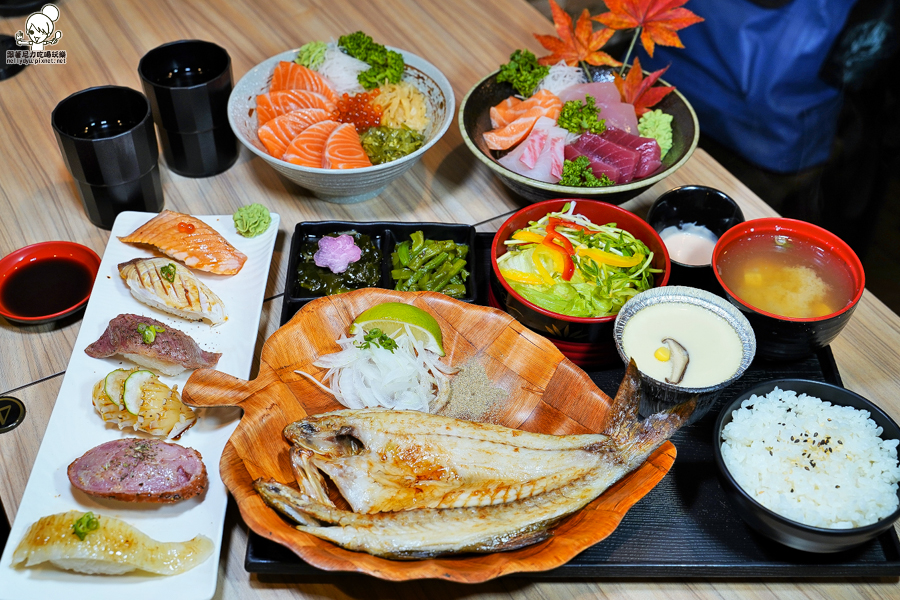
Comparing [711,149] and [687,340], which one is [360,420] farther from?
[711,149]

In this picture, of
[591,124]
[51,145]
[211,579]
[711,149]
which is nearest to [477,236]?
[591,124]

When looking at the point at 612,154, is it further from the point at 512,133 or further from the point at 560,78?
the point at 560,78

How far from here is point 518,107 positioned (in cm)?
262

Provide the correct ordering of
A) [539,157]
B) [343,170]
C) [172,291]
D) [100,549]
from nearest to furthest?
[100,549]
[172,291]
[343,170]
[539,157]

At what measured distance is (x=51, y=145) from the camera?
280 centimetres

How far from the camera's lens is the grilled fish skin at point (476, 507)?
4.96 feet

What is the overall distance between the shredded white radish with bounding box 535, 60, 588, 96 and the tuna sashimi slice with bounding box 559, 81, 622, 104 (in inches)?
2.5

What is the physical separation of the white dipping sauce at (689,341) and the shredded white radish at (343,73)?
1.54 m

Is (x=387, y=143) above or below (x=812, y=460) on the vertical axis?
above

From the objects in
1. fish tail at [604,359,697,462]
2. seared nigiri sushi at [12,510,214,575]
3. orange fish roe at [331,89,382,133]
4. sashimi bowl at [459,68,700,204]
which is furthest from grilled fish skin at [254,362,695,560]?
orange fish roe at [331,89,382,133]

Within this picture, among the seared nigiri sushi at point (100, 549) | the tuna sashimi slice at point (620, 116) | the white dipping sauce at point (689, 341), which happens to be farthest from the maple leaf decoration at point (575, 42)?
the seared nigiri sushi at point (100, 549)

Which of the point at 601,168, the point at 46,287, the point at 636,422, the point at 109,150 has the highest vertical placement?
the point at 109,150

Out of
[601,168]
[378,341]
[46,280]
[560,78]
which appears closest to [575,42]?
[560,78]

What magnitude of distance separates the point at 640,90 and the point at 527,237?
88 cm
